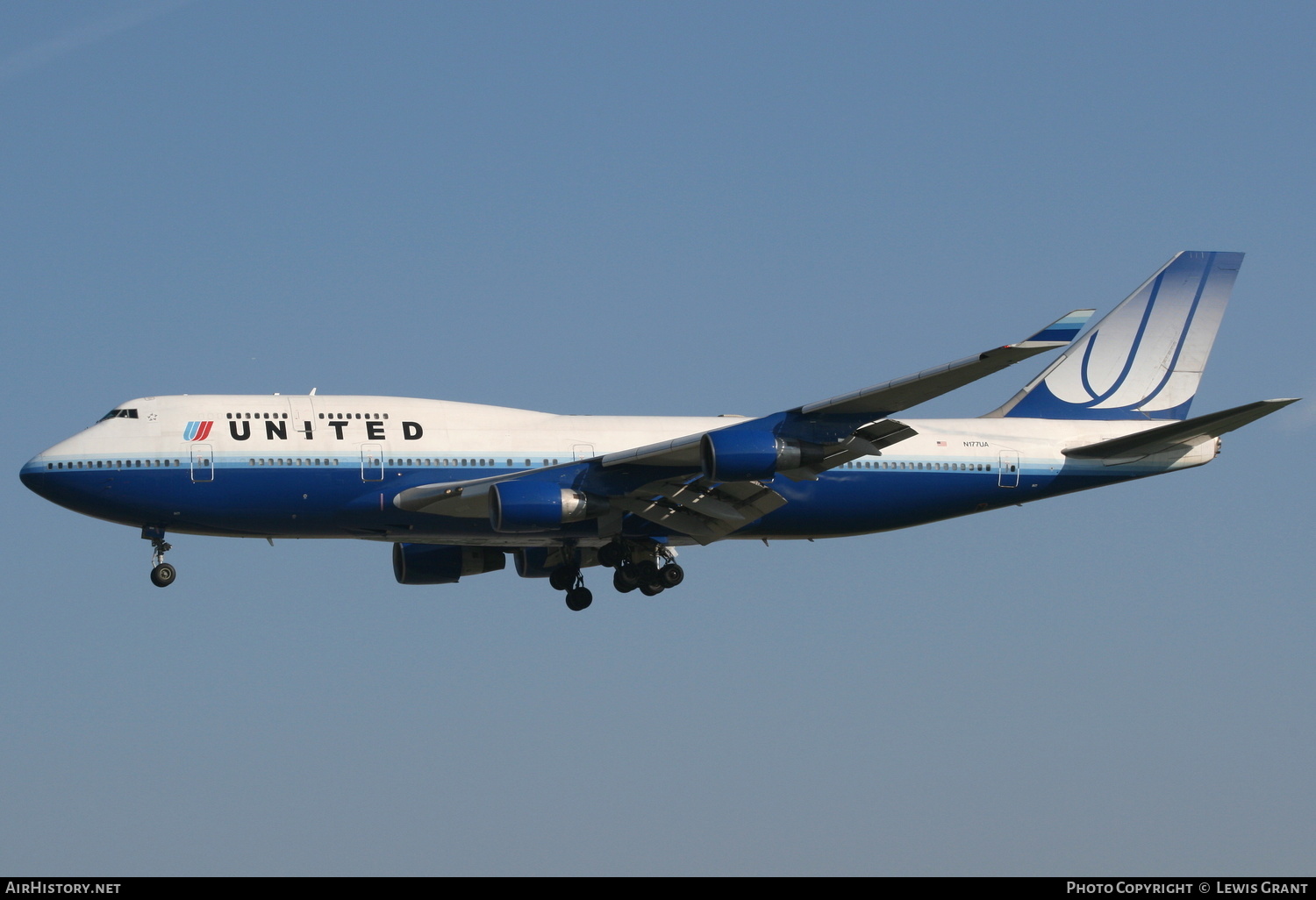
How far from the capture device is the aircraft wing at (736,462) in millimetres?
36875

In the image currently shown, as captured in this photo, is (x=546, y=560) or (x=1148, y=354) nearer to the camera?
(x=546, y=560)

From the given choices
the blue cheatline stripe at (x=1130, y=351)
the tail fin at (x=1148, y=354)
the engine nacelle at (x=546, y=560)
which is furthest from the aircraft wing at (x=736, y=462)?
the blue cheatline stripe at (x=1130, y=351)

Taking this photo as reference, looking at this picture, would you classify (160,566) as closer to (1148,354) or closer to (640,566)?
(640,566)

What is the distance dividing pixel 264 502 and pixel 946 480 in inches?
738

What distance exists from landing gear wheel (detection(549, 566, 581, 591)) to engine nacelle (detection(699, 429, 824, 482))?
9.55 metres

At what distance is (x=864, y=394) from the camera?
38.2 meters

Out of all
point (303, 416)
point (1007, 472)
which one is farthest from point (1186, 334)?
point (303, 416)

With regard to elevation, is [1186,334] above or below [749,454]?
above

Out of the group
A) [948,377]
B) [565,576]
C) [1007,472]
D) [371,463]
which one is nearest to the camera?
[948,377]

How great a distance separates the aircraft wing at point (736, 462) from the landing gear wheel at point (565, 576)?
4.73m

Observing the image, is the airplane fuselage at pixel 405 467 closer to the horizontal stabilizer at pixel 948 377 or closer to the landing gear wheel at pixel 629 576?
the landing gear wheel at pixel 629 576

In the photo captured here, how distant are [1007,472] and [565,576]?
13102mm

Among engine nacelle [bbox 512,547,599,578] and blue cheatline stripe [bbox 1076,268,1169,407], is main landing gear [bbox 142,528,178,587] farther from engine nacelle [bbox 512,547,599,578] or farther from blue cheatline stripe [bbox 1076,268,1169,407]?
blue cheatline stripe [bbox 1076,268,1169,407]

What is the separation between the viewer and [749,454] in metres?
39.4
